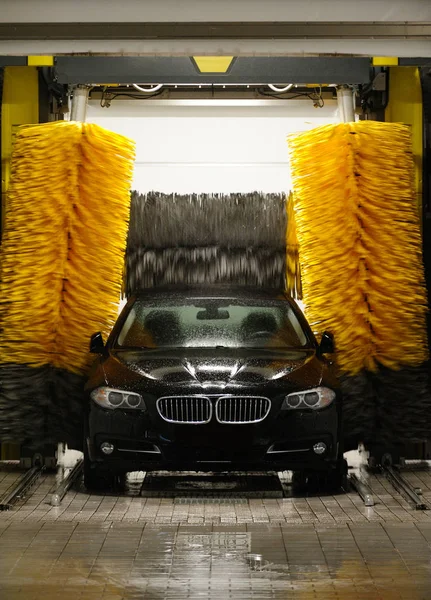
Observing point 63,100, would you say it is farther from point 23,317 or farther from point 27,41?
point 27,41

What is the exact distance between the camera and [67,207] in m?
10.2

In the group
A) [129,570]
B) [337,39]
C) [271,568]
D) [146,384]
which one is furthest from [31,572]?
[337,39]

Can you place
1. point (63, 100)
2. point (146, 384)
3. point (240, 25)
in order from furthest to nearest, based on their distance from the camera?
point (63, 100)
point (146, 384)
point (240, 25)

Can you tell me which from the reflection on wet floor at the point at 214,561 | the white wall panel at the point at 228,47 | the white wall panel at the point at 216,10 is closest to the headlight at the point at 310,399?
the reflection on wet floor at the point at 214,561

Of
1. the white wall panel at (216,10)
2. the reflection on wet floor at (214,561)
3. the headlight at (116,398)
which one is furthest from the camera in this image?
the headlight at (116,398)

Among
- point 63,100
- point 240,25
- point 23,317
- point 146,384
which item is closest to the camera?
point 240,25

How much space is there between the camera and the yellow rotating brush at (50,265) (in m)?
10.2

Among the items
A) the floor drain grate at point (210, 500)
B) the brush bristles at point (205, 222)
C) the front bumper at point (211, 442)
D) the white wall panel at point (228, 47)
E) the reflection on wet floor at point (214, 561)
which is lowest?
the reflection on wet floor at point (214, 561)

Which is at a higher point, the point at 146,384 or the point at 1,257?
the point at 1,257

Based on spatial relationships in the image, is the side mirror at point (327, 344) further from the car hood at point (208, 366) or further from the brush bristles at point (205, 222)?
the brush bristles at point (205, 222)

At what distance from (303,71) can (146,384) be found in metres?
2.68

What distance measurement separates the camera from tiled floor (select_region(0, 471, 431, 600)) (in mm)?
6508

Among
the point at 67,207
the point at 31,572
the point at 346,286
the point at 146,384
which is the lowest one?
the point at 31,572

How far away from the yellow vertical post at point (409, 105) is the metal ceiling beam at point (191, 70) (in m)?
0.89
